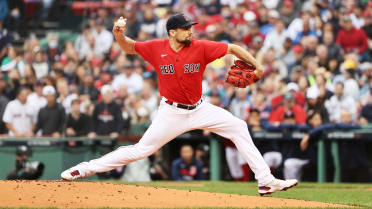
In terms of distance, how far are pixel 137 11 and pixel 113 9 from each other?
1470 millimetres

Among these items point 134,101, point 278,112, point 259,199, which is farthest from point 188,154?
point 259,199

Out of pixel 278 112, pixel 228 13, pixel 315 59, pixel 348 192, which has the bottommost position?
pixel 348 192

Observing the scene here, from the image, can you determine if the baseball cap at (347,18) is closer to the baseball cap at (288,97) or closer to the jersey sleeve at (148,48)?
the baseball cap at (288,97)

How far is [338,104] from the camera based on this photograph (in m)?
13.8

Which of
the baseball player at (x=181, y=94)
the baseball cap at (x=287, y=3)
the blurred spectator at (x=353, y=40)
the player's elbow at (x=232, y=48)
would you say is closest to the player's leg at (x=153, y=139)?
the baseball player at (x=181, y=94)

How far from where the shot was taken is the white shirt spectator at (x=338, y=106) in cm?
1367

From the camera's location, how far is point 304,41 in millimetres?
16078

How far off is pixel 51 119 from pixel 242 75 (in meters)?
6.77

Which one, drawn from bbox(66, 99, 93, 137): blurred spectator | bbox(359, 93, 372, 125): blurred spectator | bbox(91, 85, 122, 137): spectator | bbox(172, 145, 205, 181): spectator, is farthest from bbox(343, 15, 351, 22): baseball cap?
bbox(66, 99, 93, 137): blurred spectator

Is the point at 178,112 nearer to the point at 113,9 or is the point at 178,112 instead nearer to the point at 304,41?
the point at 304,41

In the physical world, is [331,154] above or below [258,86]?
below

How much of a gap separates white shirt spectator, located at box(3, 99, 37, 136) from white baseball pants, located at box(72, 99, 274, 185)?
6.64 metres

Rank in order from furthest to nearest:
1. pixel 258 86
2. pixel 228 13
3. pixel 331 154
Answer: pixel 228 13 < pixel 258 86 < pixel 331 154

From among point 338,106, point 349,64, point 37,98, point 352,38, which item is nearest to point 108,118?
point 37,98
